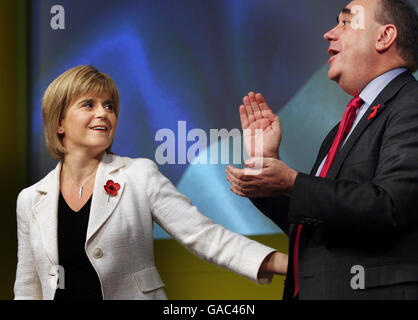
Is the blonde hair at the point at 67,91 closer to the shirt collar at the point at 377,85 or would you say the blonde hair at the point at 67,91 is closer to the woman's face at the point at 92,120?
the woman's face at the point at 92,120

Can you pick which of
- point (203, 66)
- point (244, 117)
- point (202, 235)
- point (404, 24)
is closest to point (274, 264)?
point (202, 235)

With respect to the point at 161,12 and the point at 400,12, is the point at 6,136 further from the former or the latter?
the point at 400,12

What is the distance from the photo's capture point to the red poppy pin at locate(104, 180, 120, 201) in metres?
1.97

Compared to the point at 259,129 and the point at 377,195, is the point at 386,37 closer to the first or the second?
the point at 259,129

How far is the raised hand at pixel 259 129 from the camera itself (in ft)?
6.48

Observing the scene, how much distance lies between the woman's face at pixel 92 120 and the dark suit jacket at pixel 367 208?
2.49 ft

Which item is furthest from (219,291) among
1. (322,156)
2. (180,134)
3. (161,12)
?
(161,12)

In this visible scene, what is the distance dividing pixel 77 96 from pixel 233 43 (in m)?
1.12

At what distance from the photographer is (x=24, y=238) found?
2.05 m

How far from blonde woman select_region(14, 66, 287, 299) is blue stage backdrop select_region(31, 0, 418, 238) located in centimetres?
72

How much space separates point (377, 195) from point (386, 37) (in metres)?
0.65

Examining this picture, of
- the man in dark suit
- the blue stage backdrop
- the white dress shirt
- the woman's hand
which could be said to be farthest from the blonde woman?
the blue stage backdrop

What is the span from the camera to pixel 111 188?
198 centimetres

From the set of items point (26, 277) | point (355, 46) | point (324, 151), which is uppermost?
point (355, 46)
